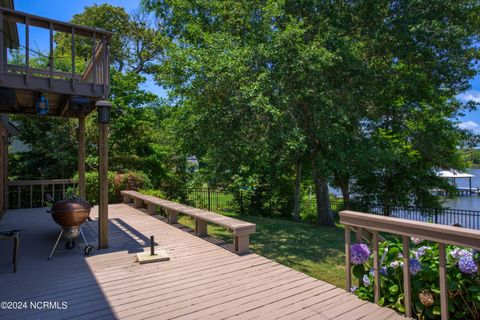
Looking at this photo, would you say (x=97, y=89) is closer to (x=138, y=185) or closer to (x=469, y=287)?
(x=469, y=287)

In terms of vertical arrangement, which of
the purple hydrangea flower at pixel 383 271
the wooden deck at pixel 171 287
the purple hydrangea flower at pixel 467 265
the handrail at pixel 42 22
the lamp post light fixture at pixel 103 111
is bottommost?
the wooden deck at pixel 171 287

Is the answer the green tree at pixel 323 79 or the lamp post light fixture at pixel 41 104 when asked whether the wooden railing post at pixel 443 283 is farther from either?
the lamp post light fixture at pixel 41 104

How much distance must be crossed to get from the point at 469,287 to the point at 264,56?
618 cm

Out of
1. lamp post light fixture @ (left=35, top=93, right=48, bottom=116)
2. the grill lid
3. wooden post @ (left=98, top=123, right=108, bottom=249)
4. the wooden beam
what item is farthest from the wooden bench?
lamp post light fixture @ (left=35, top=93, right=48, bottom=116)

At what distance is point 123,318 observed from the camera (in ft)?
9.32

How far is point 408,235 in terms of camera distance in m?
2.83

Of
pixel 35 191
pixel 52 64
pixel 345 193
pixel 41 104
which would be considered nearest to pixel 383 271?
pixel 52 64

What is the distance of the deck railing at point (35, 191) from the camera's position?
937 centimetres

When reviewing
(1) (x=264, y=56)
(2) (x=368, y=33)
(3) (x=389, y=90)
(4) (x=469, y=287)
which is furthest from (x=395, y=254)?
(2) (x=368, y=33)

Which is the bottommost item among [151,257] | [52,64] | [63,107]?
[151,257]

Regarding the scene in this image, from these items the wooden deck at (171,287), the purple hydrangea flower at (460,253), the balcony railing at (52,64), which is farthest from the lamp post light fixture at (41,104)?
the purple hydrangea flower at (460,253)

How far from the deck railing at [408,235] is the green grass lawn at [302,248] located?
1.56m

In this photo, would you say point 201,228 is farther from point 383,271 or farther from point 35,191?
point 35,191

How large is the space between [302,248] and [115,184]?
6782mm
